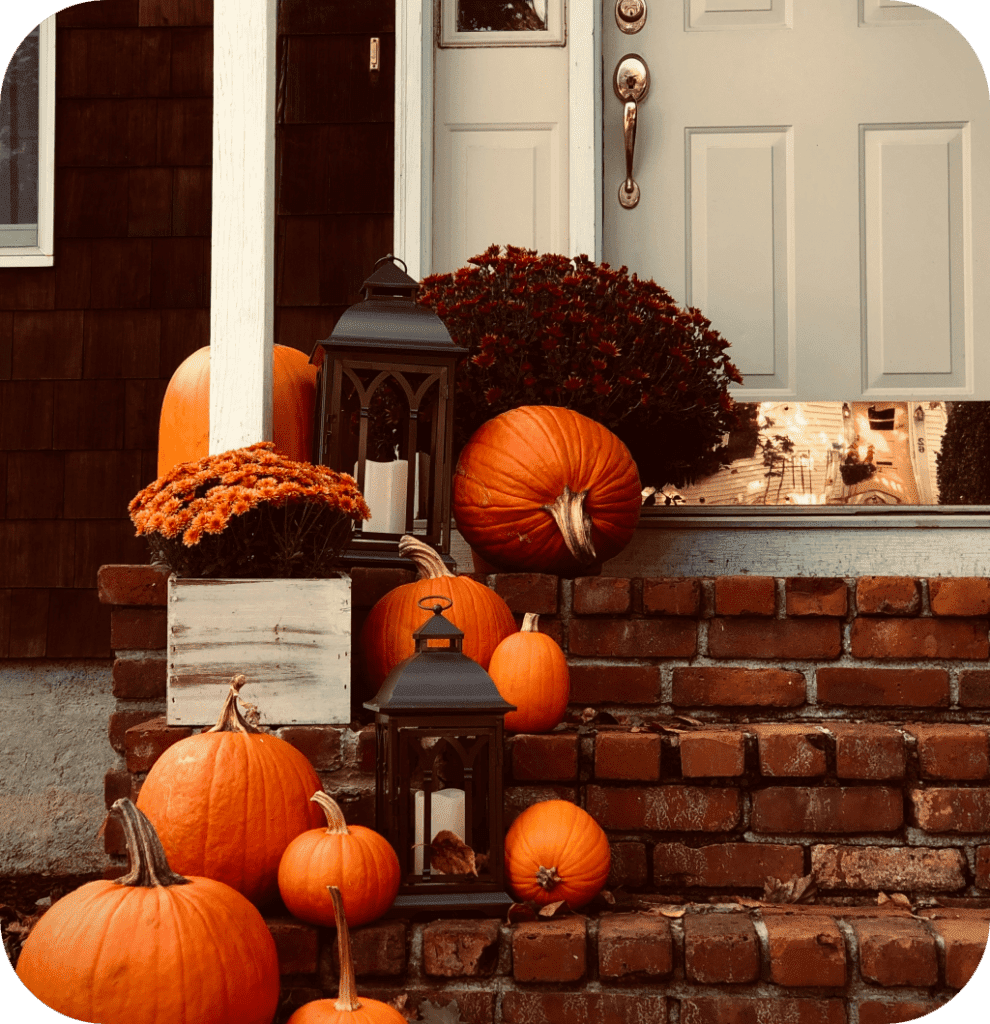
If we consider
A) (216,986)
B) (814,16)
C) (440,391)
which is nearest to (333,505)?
(440,391)

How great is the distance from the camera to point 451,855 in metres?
1.64

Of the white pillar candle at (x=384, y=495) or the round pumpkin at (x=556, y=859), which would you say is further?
the white pillar candle at (x=384, y=495)

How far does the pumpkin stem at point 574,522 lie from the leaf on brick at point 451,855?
2.31 feet

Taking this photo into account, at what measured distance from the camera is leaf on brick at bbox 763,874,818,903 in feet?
5.94

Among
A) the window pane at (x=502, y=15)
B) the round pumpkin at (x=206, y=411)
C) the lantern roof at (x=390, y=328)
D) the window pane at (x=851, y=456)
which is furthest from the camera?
the window pane at (x=502, y=15)

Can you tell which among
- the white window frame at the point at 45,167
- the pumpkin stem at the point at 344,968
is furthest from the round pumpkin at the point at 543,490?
the white window frame at the point at 45,167

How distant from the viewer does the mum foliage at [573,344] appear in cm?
238

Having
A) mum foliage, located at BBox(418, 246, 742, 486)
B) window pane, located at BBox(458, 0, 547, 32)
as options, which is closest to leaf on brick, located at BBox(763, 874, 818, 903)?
mum foliage, located at BBox(418, 246, 742, 486)

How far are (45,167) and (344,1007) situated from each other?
2637 millimetres

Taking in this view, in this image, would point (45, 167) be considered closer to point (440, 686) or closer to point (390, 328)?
point (390, 328)

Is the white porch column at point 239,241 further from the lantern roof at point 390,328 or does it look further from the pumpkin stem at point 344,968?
the pumpkin stem at point 344,968

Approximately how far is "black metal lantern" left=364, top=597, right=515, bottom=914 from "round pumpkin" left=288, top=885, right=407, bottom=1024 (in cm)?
24

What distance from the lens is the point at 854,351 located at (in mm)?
2959

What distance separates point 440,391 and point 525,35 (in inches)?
57.2
